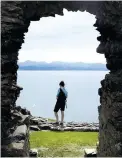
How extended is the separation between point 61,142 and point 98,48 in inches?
299

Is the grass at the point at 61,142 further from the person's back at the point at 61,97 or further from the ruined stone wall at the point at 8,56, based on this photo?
the ruined stone wall at the point at 8,56

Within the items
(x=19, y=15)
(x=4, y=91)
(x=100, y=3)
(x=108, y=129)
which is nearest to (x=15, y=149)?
(x=4, y=91)

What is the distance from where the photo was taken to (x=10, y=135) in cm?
1466

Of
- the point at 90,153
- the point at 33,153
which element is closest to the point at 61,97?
the point at 90,153

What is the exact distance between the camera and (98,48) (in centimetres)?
1567

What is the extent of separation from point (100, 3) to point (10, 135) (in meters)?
5.59

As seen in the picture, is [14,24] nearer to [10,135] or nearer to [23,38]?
[23,38]

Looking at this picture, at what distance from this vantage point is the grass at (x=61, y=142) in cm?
1964

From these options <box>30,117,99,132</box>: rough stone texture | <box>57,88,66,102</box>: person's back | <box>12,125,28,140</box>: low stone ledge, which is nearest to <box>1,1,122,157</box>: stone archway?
<box>12,125,28,140</box>: low stone ledge

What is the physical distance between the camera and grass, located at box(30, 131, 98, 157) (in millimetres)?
19641

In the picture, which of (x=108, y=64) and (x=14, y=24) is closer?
(x=14, y=24)

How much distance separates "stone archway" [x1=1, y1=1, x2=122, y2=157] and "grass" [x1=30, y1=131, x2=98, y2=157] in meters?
4.37

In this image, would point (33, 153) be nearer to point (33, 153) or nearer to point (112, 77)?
point (33, 153)

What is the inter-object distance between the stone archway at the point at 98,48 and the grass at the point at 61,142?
4.37 m
